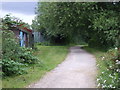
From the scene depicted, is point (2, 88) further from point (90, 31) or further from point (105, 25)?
point (90, 31)

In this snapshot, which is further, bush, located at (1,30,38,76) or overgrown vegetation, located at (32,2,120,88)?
overgrown vegetation, located at (32,2,120,88)

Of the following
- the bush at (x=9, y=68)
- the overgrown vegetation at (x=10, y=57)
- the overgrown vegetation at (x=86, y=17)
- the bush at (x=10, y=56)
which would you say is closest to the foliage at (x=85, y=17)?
the overgrown vegetation at (x=86, y=17)

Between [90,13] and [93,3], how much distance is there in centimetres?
102

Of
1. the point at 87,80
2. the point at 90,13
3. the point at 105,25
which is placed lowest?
the point at 87,80

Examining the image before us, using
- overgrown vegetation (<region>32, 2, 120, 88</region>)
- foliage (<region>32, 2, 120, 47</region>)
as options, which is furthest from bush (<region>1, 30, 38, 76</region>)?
foliage (<region>32, 2, 120, 47</region>)

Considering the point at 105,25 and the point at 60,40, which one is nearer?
the point at 105,25

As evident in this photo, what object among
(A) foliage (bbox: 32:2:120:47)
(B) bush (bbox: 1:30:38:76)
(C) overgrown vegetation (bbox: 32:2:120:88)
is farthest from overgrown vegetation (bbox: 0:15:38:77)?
(A) foliage (bbox: 32:2:120:47)

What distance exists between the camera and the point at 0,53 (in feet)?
22.5

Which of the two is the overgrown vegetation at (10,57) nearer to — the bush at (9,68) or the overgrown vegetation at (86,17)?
the bush at (9,68)

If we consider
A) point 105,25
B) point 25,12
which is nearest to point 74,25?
point 105,25

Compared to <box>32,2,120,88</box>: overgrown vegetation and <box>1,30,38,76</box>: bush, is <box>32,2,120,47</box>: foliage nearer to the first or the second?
<box>32,2,120,88</box>: overgrown vegetation

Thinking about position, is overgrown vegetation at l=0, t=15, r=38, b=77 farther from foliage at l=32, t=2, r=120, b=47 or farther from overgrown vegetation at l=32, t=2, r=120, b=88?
foliage at l=32, t=2, r=120, b=47

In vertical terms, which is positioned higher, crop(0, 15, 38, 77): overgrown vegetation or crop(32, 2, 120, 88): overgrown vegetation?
crop(32, 2, 120, 88): overgrown vegetation

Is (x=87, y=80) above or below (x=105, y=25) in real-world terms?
below
